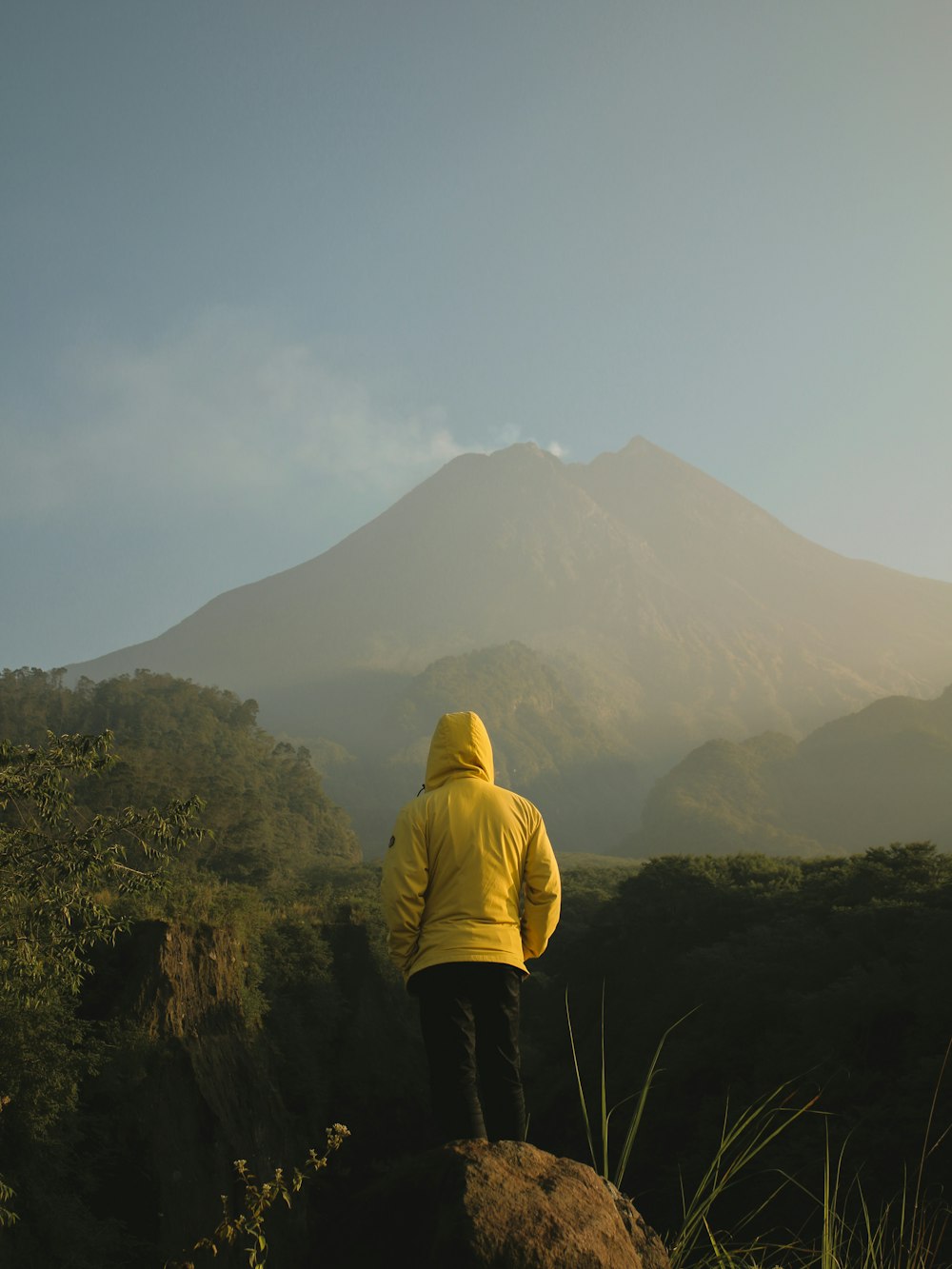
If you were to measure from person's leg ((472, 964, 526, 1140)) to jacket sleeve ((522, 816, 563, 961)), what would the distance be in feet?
1.10

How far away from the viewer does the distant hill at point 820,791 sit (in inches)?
3073

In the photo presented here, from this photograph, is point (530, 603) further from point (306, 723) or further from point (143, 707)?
point (143, 707)

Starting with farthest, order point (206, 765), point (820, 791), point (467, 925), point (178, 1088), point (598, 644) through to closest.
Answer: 1. point (598, 644)
2. point (820, 791)
3. point (206, 765)
4. point (178, 1088)
5. point (467, 925)

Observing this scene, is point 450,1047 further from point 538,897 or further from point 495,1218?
point 495,1218

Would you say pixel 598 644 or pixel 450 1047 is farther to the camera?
pixel 598 644

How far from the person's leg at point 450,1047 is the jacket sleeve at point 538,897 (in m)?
0.46

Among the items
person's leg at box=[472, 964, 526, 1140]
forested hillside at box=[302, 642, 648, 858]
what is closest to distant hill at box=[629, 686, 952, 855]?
forested hillside at box=[302, 642, 648, 858]

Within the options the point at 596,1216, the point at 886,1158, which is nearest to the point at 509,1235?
the point at 596,1216

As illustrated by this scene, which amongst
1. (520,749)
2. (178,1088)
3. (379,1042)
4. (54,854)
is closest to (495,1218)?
(54,854)

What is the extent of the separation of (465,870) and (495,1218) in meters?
1.26

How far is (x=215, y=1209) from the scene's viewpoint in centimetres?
1320

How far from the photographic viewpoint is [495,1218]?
2217 mm

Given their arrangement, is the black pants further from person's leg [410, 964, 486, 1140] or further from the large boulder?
the large boulder

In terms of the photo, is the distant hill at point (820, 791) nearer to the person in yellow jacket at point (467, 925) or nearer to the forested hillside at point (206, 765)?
the forested hillside at point (206, 765)
